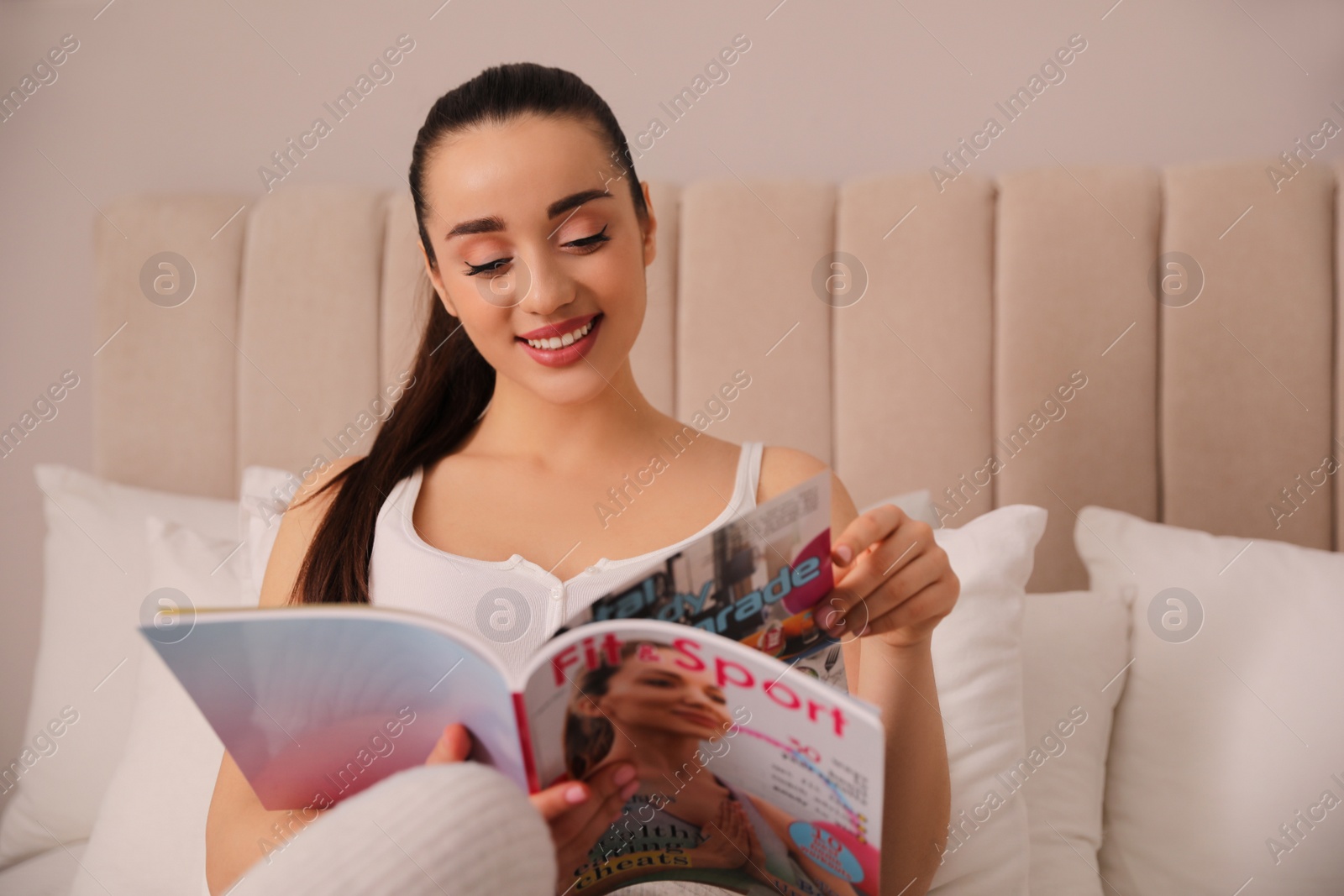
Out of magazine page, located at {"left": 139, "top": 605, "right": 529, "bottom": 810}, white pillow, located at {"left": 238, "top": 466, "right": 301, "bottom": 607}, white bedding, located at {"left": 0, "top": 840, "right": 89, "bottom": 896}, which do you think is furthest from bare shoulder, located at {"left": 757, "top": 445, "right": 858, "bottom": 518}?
white bedding, located at {"left": 0, "top": 840, "right": 89, "bottom": 896}

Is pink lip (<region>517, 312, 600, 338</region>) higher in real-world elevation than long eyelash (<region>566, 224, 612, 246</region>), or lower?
lower

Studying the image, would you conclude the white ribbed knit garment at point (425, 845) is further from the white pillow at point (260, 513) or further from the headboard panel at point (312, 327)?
the headboard panel at point (312, 327)

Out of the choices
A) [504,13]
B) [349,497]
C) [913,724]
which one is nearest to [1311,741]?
[913,724]

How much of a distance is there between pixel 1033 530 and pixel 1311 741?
352mm

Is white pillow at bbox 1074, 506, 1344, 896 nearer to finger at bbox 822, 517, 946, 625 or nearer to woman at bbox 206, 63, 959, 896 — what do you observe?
woman at bbox 206, 63, 959, 896

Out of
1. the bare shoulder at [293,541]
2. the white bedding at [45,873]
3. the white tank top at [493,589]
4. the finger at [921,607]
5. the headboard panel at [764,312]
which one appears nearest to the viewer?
the finger at [921,607]

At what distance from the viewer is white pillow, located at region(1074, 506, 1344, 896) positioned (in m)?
0.96

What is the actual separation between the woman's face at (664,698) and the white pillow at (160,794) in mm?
663

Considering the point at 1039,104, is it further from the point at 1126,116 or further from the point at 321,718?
the point at 321,718

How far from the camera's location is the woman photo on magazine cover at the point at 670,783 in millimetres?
572

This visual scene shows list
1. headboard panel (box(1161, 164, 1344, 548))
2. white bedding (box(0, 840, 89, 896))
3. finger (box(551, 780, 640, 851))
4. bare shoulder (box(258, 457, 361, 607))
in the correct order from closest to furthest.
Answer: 1. finger (box(551, 780, 640, 851))
2. bare shoulder (box(258, 457, 361, 607))
3. white bedding (box(0, 840, 89, 896))
4. headboard panel (box(1161, 164, 1344, 548))

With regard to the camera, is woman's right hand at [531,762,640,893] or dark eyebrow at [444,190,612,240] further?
dark eyebrow at [444,190,612,240]

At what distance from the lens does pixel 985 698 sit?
1035 mm

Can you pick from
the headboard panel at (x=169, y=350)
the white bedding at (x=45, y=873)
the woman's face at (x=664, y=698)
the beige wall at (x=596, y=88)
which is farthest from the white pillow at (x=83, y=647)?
the woman's face at (x=664, y=698)
